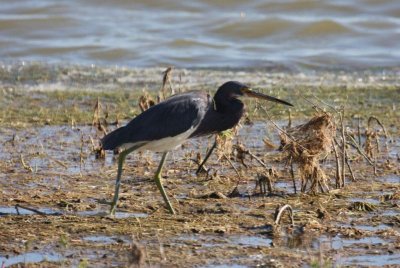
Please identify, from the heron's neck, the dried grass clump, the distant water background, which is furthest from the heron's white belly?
the distant water background

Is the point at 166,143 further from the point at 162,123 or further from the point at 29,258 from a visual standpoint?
the point at 29,258

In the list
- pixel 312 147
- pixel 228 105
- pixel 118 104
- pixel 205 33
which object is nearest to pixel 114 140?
pixel 228 105

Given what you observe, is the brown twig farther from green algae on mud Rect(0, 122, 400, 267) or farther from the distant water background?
the distant water background

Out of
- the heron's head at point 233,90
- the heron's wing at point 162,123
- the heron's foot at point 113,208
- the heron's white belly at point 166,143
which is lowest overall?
the heron's foot at point 113,208

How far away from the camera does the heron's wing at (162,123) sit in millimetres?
7352

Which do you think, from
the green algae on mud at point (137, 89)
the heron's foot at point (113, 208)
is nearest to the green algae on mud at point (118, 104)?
the green algae on mud at point (137, 89)

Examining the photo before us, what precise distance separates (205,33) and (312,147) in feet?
34.3

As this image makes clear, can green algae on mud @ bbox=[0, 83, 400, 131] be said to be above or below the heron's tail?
below

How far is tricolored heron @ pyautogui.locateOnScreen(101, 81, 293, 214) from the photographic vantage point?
736cm

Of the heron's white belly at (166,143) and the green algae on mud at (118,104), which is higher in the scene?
the heron's white belly at (166,143)

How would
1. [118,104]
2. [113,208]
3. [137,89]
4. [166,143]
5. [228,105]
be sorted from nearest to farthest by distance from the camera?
[113,208], [166,143], [228,105], [118,104], [137,89]

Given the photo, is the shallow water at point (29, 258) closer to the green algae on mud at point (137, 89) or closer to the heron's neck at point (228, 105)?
the heron's neck at point (228, 105)

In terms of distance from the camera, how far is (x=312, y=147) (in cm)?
785

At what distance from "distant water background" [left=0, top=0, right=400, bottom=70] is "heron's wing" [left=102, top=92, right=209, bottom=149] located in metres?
8.27
